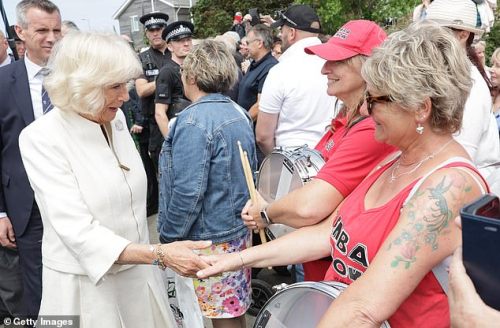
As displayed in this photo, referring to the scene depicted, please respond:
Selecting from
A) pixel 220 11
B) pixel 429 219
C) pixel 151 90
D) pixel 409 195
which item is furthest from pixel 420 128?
pixel 220 11

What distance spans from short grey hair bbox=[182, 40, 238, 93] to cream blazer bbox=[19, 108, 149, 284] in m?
0.92

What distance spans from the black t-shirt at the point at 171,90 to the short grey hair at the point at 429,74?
12.1ft

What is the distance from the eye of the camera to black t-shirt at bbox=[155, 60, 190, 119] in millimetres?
5195

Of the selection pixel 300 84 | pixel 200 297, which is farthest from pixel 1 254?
pixel 300 84

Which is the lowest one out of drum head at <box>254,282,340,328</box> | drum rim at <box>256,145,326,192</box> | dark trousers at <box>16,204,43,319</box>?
dark trousers at <box>16,204,43,319</box>

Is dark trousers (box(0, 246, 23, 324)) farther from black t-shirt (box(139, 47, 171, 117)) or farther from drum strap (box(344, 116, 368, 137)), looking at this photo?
black t-shirt (box(139, 47, 171, 117))

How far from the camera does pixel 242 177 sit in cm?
317

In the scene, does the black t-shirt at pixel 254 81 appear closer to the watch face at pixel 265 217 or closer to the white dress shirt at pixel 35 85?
the white dress shirt at pixel 35 85

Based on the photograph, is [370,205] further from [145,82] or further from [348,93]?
[145,82]

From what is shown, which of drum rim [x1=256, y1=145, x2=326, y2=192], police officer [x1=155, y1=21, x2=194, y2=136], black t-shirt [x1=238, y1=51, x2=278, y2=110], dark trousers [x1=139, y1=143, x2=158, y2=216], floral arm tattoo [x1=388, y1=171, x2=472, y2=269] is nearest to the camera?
floral arm tattoo [x1=388, y1=171, x2=472, y2=269]

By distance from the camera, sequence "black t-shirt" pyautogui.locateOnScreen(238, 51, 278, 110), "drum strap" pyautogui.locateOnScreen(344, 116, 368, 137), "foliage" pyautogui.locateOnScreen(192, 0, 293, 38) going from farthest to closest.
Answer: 1. "foliage" pyautogui.locateOnScreen(192, 0, 293, 38)
2. "black t-shirt" pyautogui.locateOnScreen(238, 51, 278, 110)
3. "drum strap" pyautogui.locateOnScreen(344, 116, 368, 137)

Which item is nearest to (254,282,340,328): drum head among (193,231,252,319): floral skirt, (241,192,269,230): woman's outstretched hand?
(241,192,269,230): woman's outstretched hand

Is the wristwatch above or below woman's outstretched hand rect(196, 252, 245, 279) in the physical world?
above

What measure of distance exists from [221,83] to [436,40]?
5.90 ft
